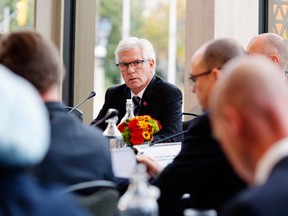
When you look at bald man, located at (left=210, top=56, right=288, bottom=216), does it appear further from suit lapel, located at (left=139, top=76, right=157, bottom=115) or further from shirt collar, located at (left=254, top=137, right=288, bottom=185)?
suit lapel, located at (left=139, top=76, right=157, bottom=115)

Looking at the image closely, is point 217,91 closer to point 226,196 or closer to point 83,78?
point 226,196

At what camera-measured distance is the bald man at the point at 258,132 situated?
1.53 metres

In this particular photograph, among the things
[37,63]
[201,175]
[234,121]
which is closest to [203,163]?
[201,175]

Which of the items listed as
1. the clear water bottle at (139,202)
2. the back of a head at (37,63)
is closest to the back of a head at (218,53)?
the back of a head at (37,63)

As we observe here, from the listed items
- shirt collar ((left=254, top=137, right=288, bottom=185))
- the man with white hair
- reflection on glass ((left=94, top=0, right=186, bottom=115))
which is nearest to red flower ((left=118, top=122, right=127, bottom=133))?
the man with white hair

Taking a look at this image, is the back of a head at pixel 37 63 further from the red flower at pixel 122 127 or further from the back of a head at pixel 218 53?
the red flower at pixel 122 127

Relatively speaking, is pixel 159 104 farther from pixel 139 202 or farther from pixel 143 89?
pixel 139 202

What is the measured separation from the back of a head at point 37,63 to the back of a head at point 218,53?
69 cm

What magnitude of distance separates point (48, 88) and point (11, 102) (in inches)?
34.8

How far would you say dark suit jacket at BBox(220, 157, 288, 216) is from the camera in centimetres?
150

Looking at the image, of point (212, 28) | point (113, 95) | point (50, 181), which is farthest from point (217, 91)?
point (212, 28)

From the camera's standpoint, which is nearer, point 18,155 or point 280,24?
point 18,155

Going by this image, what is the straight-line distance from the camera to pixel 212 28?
21.3 feet

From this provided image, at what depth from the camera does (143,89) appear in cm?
522
